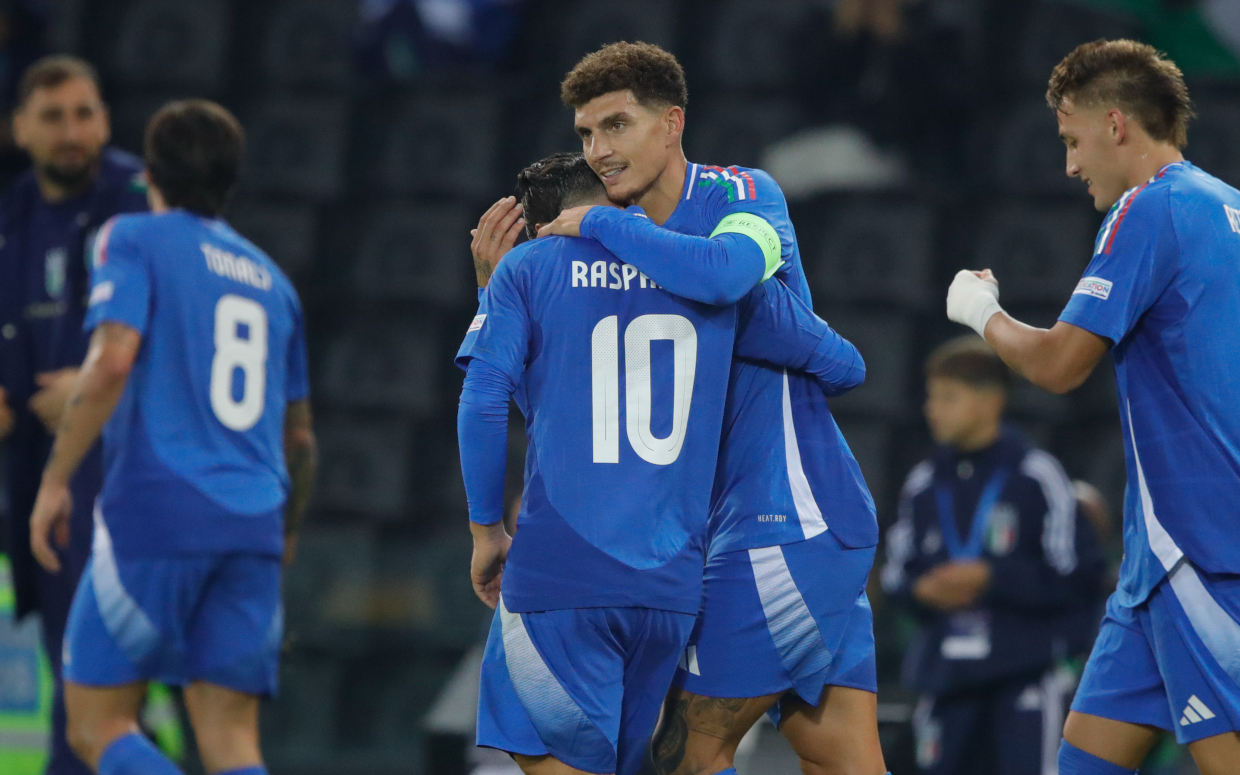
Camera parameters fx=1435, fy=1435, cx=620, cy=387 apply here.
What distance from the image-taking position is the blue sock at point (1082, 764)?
11.2 ft

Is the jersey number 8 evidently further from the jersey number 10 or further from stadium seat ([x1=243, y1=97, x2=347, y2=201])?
stadium seat ([x1=243, y1=97, x2=347, y2=201])

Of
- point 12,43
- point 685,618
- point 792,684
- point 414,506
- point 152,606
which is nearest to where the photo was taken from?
point 685,618

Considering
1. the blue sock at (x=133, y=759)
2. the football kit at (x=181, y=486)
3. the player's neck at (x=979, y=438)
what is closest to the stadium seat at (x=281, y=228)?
the football kit at (x=181, y=486)

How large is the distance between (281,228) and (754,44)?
3.01 meters

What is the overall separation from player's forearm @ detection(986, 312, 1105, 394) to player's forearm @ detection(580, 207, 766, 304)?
26.7 inches

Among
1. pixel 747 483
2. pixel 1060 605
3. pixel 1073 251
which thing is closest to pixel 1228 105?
pixel 1073 251


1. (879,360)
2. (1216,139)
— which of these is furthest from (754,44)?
(1216,139)

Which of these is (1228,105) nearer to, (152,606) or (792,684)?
(792,684)

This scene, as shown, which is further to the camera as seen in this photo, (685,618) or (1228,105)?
(1228,105)

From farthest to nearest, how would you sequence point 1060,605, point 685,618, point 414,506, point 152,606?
point 414,506
point 1060,605
point 152,606
point 685,618

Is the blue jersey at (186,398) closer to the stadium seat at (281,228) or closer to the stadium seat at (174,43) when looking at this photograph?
the stadium seat at (281,228)

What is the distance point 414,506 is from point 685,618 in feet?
15.0

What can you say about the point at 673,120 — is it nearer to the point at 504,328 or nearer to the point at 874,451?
the point at 504,328

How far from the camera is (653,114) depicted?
127 inches
